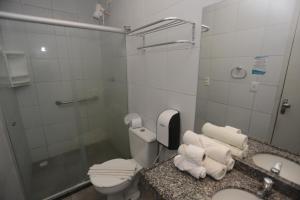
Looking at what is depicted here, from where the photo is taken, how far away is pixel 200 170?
31.2 inches

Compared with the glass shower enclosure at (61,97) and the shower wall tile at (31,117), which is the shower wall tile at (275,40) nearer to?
the glass shower enclosure at (61,97)

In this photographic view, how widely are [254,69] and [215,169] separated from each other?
575mm

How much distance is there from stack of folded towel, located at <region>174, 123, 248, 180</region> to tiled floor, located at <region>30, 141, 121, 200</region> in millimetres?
1558

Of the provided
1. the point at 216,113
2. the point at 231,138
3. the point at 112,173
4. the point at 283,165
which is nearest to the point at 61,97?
the point at 112,173

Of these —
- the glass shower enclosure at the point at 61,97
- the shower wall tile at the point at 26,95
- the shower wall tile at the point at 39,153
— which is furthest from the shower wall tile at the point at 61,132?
the shower wall tile at the point at 26,95

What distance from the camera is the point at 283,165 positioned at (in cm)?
79

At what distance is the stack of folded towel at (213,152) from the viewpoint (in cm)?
80

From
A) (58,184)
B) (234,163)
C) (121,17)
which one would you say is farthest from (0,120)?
(234,163)

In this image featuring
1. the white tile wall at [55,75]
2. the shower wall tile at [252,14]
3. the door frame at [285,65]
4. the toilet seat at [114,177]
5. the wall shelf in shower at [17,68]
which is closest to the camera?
the door frame at [285,65]

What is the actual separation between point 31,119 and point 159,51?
1807 mm

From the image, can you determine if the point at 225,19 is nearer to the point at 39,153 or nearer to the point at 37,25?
the point at 37,25

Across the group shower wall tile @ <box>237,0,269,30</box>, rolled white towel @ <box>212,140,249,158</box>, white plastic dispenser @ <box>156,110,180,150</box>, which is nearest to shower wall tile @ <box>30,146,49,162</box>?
white plastic dispenser @ <box>156,110,180,150</box>

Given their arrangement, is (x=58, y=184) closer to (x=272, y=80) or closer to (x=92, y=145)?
(x=92, y=145)

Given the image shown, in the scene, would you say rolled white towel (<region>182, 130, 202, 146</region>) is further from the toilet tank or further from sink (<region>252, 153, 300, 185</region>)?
the toilet tank
